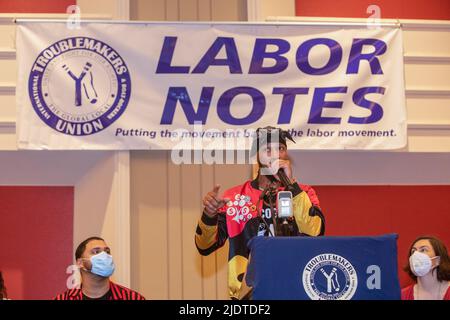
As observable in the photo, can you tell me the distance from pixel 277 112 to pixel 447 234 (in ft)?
5.83

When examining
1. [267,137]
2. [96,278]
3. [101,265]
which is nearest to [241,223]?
[267,137]

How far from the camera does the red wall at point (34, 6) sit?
20.0ft

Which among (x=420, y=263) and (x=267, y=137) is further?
(x=420, y=263)

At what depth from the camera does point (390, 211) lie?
623cm

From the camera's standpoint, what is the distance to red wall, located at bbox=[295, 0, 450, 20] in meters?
6.38

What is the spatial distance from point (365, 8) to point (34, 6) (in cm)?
272

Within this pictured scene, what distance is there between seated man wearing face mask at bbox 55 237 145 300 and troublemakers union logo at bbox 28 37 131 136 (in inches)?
54.4

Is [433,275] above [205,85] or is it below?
below

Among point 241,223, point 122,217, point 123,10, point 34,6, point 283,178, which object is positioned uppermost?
point 34,6

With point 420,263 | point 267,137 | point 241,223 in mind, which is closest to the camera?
point 267,137

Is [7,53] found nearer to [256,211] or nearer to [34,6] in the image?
[34,6]

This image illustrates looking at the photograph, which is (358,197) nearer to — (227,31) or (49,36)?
(227,31)

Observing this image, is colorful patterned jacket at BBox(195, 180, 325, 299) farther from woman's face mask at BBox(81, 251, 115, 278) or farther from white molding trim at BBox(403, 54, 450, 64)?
white molding trim at BBox(403, 54, 450, 64)
